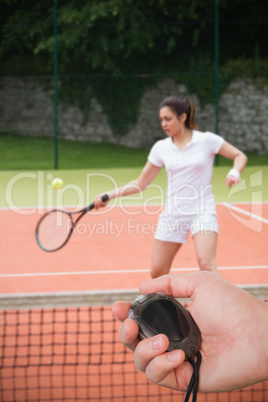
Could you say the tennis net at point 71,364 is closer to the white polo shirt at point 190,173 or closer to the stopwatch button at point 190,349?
the white polo shirt at point 190,173

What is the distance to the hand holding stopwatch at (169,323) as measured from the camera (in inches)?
57.6

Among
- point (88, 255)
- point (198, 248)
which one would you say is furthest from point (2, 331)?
point (88, 255)

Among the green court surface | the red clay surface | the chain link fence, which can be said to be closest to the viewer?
the red clay surface

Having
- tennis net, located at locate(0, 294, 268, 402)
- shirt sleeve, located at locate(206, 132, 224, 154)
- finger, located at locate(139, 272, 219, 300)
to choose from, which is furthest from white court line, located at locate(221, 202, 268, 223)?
finger, located at locate(139, 272, 219, 300)

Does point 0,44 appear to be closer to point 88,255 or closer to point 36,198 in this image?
point 36,198

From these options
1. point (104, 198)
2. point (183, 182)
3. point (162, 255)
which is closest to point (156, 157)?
point (183, 182)

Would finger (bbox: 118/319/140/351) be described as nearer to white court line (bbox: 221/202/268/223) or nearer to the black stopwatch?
the black stopwatch

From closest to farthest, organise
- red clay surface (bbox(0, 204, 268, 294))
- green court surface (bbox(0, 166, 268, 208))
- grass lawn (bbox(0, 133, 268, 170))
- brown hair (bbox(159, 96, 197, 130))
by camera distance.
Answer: brown hair (bbox(159, 96, 197, 130)) → red clay surface (bbox(0, 204, 268, 294)) → green court surface (bbox(0, 166, 268, 208)) → grass lawn (bbox(0, 133, 268, 170))

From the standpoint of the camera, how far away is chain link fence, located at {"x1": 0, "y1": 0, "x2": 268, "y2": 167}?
17844mm

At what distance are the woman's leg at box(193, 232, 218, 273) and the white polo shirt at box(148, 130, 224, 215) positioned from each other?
198 millimetres

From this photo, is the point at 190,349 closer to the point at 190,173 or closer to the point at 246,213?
the point at 190,173

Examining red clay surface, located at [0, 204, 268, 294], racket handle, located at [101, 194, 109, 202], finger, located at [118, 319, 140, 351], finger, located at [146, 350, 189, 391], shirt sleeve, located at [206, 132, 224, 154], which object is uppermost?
shirt sleeve, located at [206, 132, 224, 154]

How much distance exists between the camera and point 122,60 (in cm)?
1888

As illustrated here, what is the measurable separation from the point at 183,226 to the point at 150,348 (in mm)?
2887
